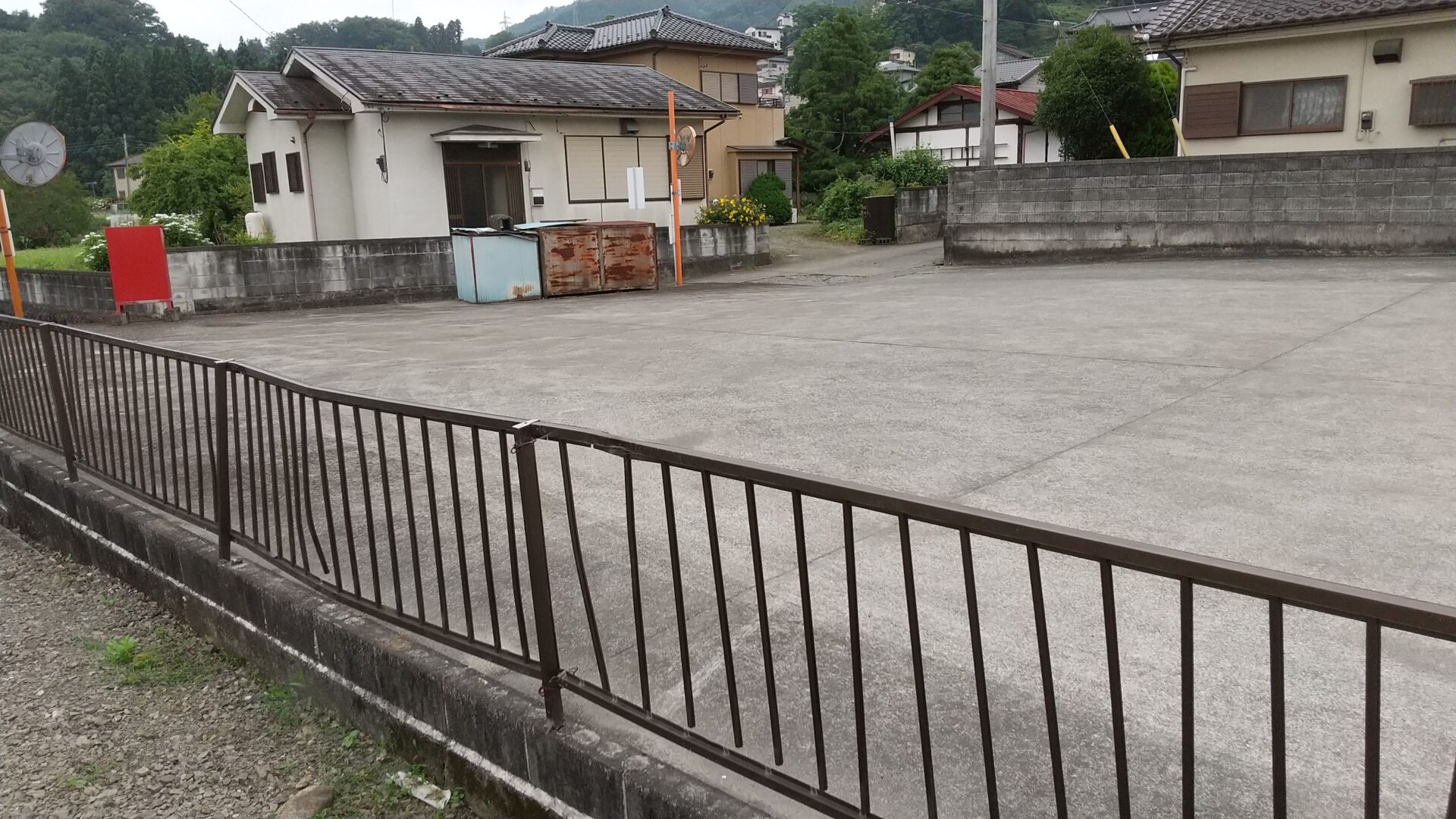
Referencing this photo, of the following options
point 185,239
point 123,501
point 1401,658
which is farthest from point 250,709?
point 185,239

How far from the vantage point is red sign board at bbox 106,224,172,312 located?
483 inches

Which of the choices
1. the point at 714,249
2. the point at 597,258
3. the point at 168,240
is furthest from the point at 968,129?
the point at 168,240

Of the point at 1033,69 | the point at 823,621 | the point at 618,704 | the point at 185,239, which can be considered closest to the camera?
the point at 618,704

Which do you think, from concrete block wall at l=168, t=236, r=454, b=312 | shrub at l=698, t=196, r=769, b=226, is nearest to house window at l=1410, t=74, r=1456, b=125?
shrub at l=698, t=196, r=769, b=226

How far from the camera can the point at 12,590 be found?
4.92 m

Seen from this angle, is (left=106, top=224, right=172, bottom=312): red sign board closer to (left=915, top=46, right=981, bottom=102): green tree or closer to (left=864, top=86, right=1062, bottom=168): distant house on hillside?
(left=864, top=86, right=1062, bottom=168): distant house on hillside

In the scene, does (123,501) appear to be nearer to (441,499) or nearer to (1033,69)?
(441,499)

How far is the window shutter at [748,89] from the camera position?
28.2m

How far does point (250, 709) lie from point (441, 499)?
1.23 meters

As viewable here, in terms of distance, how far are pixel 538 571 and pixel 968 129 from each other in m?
32.7

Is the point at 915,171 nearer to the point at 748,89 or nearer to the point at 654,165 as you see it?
the point at 654,165

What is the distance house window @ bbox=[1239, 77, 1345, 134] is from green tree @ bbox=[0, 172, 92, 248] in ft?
124

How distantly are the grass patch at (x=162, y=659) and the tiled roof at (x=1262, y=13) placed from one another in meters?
17.0

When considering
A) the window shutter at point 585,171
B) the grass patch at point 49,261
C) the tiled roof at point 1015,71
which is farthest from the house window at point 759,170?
the grass patch at point 49,261
